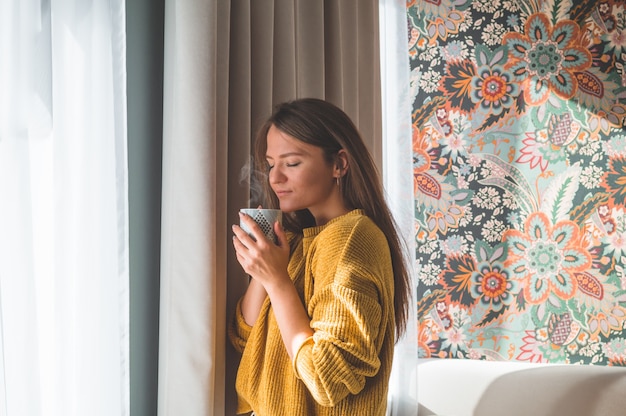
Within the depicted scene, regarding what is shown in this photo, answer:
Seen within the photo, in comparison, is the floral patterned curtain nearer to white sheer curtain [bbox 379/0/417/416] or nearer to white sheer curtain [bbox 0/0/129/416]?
white sheer curtain [bbox 379/0/417/416]

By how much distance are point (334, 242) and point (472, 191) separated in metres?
1.31

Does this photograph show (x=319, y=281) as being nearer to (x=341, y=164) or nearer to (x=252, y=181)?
(x=341, y=164)

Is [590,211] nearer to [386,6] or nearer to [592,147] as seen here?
[592,147]

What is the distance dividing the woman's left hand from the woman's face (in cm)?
10

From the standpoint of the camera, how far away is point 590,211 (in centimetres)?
227

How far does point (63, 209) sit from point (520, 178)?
1723 mm

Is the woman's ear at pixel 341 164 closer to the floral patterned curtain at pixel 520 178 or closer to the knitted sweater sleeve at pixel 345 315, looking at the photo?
the knitted sweater sleeve at pixel 345 315

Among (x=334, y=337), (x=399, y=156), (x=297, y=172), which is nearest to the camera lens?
(x=334, y=337)

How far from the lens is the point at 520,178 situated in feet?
7.58

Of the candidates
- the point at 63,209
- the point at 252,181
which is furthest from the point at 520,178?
the point at 63,209

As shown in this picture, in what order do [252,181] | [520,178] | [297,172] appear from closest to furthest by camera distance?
[297,172] → [252,181] → [520,178]

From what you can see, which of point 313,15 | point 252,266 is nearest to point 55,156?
point 252,266

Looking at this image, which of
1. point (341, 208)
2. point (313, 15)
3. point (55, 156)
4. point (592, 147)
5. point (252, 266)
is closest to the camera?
point (55, 156)

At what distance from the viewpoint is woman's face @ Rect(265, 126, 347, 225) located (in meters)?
1.25
